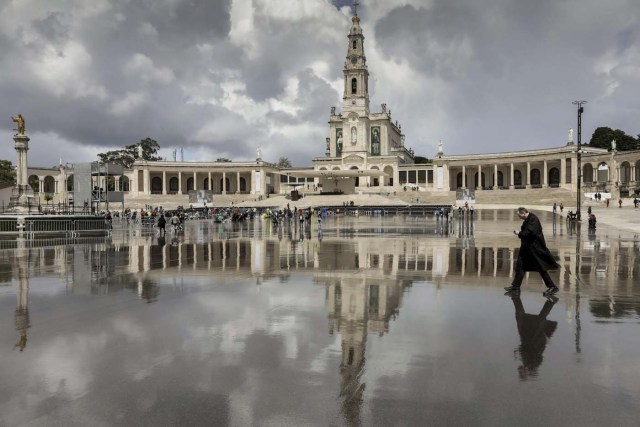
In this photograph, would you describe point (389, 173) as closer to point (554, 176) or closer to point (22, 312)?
point (554, 176)

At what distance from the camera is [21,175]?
1421 inches

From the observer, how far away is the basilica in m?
80.6

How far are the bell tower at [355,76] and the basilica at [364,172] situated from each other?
0.20 m

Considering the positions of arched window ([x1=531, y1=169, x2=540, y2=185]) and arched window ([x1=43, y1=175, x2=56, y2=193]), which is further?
arched window ([x1=43, y1=175, x2=56, y2=193])

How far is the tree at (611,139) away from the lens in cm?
10450

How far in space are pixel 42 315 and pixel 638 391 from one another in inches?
314

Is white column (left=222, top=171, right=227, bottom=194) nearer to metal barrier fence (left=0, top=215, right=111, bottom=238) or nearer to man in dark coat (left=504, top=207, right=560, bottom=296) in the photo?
metal barrier fence (left=0, top=215, right=111, bottom=238)

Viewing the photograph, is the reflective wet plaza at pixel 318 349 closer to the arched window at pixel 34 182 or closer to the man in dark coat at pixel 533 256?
the man in dark coat at pixel 533 256

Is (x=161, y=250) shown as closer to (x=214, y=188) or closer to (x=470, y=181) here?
(x=470, y=181)

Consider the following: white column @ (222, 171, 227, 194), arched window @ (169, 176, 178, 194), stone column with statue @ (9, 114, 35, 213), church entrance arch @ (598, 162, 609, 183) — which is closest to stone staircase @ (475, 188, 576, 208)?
church entrance arch @ (598, 162, 609, 183)

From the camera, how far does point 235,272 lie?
12797mm

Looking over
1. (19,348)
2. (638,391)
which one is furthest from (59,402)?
(638,391)

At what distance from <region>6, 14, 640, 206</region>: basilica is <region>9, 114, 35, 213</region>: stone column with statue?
123 feet

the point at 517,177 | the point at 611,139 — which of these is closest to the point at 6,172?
the point at 517,177
